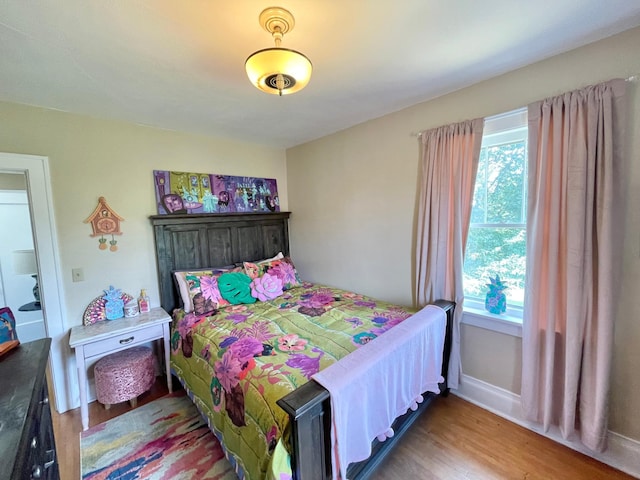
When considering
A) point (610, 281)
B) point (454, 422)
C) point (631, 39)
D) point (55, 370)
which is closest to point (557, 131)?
point (631, 39)

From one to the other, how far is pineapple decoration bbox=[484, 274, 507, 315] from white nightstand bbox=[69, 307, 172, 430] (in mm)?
2564

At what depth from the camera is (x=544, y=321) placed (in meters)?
1.67

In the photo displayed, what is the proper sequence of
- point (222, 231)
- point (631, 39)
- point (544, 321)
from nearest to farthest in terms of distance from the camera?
point (631, 39) < point (544, 321) < point (222, 231)

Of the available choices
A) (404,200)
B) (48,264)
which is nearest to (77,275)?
(48,264)

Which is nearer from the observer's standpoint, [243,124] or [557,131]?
[557,131]

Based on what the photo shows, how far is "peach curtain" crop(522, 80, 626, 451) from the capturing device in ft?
4.62

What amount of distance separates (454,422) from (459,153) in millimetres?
1921

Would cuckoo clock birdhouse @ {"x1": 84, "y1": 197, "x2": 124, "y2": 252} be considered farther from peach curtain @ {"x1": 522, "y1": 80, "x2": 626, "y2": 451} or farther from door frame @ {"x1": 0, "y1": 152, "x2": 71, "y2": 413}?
peach curtain @ {"x1": 522, "y1": 80, "x2": 626, "y2": 451}

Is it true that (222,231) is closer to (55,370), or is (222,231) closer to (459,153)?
(55,370)

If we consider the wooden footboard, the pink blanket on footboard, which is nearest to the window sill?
the pink blanket on footboard

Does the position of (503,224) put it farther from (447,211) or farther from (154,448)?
(154,448)

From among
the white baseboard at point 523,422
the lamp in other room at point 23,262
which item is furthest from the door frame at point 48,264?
the white baseboard at point 523,422

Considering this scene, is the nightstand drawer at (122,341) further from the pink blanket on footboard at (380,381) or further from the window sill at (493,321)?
the window sill at (493,321)

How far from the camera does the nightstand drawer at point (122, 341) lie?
196cm
